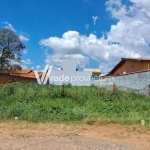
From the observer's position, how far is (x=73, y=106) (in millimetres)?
9578

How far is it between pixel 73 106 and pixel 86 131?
3398 millimetres

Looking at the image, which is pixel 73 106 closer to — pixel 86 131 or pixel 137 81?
pixel 86 131

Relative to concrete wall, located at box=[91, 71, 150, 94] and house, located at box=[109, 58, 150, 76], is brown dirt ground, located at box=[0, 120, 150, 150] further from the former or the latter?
house, located at box=[109, 58, 150, 76]

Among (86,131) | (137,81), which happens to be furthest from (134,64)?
(86,131)

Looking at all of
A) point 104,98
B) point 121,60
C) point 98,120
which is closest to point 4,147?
point 98,120

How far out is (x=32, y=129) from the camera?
20.7 ft

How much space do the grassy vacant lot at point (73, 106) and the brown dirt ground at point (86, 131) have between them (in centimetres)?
55

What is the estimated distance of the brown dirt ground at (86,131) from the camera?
214 inches

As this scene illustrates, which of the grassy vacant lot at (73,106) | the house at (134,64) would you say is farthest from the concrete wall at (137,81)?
the house at (134,64)

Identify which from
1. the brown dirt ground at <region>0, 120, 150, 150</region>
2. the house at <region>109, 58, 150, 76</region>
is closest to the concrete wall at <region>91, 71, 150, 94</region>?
the brown dirt ground at <region>0, 120, 150, 150</region>

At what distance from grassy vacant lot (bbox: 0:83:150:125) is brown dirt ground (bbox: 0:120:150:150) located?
1.80ft

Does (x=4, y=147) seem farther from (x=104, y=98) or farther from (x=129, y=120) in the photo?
(x=104, y=98)

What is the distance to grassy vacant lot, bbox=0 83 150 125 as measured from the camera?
7.68m

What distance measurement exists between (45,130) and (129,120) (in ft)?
9.26
